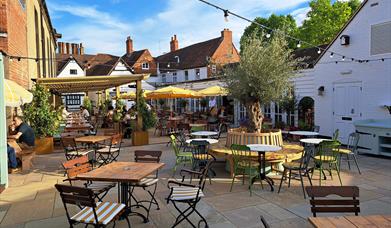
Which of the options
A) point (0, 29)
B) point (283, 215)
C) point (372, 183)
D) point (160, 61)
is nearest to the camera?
point (283, 215)

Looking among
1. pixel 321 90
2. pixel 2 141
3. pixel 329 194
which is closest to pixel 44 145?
pixel 2 141

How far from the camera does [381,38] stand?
10266 millimetres

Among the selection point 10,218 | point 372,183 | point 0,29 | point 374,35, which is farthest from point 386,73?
point 0,29

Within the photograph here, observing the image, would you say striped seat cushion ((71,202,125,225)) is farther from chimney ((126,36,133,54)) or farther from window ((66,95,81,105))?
chimney ((126,36,133,54))

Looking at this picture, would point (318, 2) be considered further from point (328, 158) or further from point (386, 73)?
point (328, 158)

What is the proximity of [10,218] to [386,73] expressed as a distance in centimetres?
1121

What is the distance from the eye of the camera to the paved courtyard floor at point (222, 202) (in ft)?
14.8

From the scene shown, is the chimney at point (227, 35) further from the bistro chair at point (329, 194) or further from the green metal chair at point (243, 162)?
the bistro chair at point (329, 194)

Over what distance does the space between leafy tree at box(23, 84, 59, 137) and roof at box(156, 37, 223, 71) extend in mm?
18566

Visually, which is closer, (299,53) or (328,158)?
(328,158)

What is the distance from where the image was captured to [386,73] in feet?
33.2

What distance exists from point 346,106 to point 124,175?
10017 mm

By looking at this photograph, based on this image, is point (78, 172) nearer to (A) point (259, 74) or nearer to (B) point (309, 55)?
(A) point (259, 74)

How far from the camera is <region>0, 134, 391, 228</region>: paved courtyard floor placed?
4500mm
